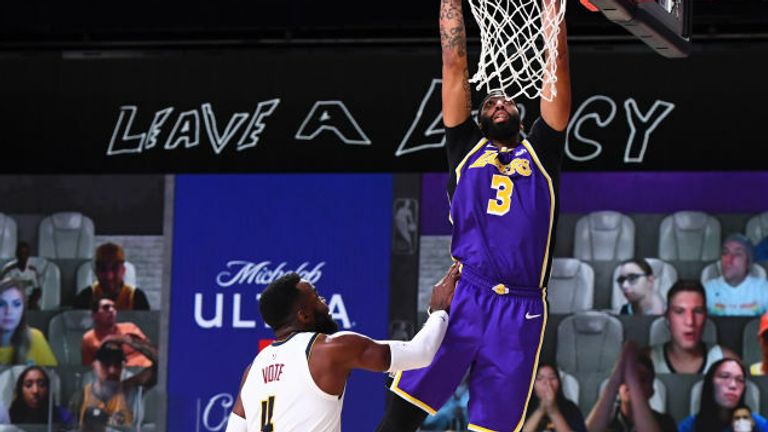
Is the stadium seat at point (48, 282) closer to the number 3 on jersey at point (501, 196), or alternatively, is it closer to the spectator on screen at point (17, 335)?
the spectator on screen at point (17, 335)

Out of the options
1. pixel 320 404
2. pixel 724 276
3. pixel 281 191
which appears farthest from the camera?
pixel 281 191

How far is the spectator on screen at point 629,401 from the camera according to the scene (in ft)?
32.1

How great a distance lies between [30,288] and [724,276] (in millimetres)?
4733

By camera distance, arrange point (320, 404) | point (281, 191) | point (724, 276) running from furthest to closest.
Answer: point (281, 191) → point (724, 276) → point (320, 404)

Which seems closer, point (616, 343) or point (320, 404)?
point (320, 404)

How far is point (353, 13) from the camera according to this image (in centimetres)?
1041

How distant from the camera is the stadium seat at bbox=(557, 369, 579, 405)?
9922 millimetres

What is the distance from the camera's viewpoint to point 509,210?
6.03m

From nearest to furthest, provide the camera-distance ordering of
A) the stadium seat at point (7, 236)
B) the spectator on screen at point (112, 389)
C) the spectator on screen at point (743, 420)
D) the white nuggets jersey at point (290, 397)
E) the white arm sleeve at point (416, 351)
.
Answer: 1. the white arm sleeve at point (416, 351)
2. the white nuggets jersey at point (290, 397)
3. the spectator on screen at point (743, 420)
4. the spectator on screen at point (112, 389)
5. the stadium seat at point (7, 236)

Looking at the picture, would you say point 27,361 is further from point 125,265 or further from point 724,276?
point 724,276

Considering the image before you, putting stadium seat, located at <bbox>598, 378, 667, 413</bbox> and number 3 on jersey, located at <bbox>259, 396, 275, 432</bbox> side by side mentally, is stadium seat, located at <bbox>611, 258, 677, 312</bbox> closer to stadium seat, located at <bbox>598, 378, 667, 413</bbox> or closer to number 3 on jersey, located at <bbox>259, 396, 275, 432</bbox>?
stadium seat, located at <bbox>598, 378, 667, 413</bbox>

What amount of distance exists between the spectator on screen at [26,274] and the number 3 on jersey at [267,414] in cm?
507

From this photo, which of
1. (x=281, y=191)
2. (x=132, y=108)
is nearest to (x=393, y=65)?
(x=281, y=191)

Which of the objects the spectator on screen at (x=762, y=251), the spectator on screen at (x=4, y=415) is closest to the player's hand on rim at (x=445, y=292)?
the spectator on screen at (x=762, y=251)
